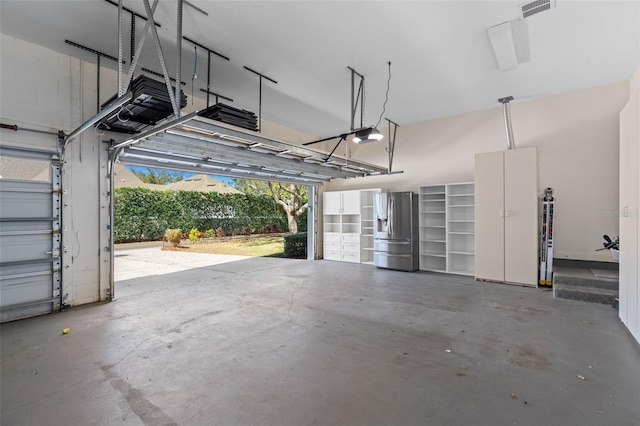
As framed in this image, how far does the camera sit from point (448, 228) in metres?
6.88

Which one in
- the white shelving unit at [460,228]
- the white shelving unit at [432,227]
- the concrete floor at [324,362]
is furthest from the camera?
the white shelving unit at [432,227]

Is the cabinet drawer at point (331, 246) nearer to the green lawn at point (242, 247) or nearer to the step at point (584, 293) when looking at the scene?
the green lawn at point (242, 247)

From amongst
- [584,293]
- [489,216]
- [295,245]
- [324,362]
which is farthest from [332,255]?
[324,362]

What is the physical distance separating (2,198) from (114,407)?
348 centimetres

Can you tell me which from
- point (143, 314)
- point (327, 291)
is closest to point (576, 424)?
point (327, 291)

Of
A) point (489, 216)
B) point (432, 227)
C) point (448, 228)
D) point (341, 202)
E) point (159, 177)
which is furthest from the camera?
point (159, 177)

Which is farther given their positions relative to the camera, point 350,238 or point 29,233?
point 350,238

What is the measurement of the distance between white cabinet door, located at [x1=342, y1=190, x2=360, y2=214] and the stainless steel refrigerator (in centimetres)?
109

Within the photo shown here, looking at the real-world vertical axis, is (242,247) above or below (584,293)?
below

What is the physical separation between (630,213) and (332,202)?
6482 mm

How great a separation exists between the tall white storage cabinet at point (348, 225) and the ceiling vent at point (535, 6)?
5171 millimetres

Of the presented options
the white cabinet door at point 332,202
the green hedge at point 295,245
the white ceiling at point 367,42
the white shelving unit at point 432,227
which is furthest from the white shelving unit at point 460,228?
the green hedge at point 295,245

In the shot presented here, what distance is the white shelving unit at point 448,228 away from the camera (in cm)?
681

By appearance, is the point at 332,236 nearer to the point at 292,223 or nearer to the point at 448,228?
the point at 448,228
